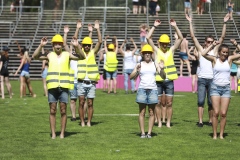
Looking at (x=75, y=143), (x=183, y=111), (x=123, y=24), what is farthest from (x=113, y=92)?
(x=75, y=143)

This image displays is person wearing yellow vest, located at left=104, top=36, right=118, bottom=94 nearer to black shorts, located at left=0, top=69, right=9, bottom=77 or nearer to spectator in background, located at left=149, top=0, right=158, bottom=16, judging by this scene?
black shorts, located at left=0, top=69, right=9, bottom=77

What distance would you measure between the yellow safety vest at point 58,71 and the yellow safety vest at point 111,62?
14.8 metres

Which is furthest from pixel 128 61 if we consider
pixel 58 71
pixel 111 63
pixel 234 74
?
pixel 58 71

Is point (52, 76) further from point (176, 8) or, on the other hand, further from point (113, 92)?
point (176, 8)

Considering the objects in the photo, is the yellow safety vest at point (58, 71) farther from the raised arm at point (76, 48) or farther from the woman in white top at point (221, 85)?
the woman in white top at point (221, 85)

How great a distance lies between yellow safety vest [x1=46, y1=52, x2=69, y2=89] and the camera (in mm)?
15125

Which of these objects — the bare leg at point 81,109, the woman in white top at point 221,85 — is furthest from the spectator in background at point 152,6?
the woman in white top at point 221,85

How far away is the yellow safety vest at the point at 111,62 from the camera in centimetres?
3009

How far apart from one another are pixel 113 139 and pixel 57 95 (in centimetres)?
158

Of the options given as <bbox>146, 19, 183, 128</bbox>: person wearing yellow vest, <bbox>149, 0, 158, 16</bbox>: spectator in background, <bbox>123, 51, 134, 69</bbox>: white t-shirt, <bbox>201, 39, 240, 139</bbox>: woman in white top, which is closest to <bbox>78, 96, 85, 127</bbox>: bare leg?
<bbox>146, 19, 183, 128</bbox>: person wearing yellow vest

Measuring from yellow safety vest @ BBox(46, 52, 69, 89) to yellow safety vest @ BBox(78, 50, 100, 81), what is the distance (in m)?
2.24

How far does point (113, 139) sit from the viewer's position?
1513 cm

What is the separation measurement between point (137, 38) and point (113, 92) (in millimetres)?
11191

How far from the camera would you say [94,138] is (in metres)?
15.3
